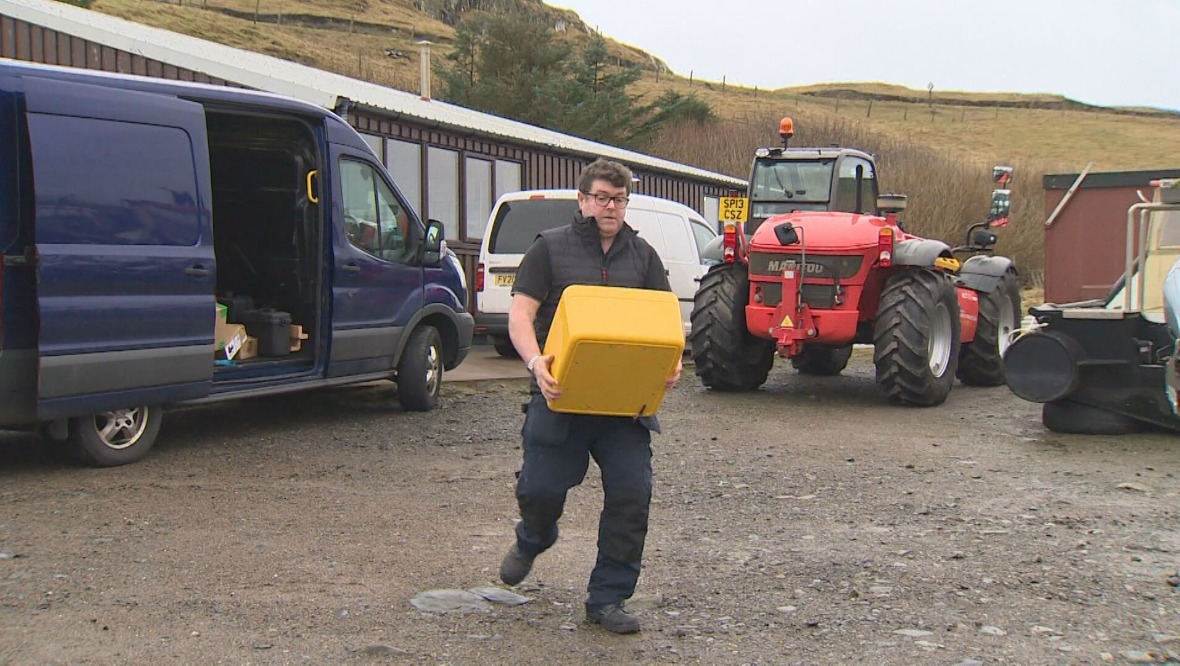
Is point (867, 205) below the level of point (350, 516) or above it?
above

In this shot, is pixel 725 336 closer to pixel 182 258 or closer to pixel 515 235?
pixel 515 235

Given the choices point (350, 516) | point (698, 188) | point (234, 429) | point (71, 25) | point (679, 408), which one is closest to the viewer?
point (350, 516)

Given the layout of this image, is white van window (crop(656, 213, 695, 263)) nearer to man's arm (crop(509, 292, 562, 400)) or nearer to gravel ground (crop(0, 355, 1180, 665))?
gravel ground (crop(0, 355, 1180, 665))

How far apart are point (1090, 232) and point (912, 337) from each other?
16.2 feet

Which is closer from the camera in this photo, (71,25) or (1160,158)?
(71,25)

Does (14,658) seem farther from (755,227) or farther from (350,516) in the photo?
(755,227)

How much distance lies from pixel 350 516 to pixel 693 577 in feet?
6.58

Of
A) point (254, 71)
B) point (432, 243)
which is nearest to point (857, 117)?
point (254, 71)

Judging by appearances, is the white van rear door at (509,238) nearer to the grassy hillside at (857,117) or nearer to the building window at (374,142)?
the building window at (374,142)

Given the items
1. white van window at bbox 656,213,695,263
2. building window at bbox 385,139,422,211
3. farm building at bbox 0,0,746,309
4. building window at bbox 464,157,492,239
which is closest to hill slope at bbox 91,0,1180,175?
farm building at bbox 0,0,746,309

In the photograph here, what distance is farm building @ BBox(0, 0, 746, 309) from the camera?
14.8 meters

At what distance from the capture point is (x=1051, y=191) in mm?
14234

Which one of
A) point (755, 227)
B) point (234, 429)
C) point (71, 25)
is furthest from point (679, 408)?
point (71, 25)

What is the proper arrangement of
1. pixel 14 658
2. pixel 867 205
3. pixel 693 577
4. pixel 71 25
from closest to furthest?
pixel 14 658
pixel 693 577
pixel 867 205
pixel 71 25
